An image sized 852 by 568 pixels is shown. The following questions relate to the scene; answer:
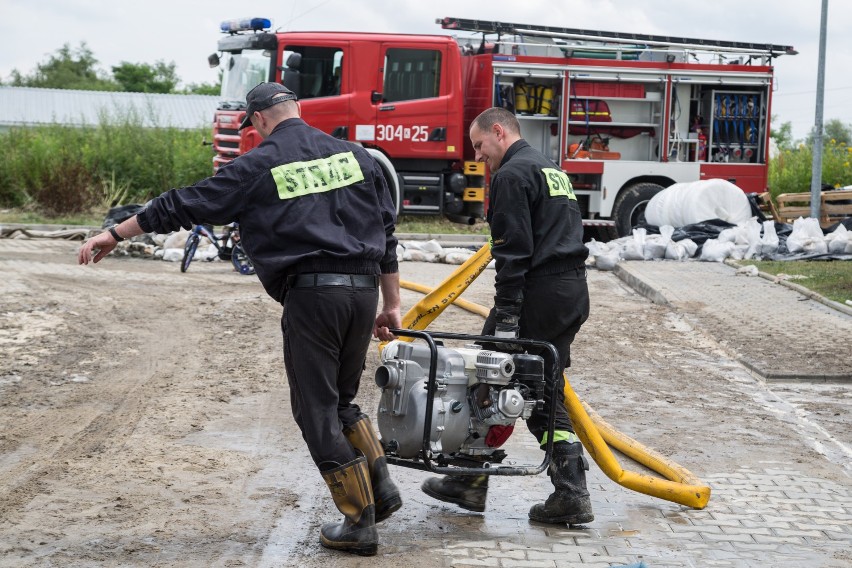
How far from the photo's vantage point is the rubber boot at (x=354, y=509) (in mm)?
4809

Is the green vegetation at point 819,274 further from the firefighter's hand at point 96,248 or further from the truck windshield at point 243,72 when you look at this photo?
the firefighter's hand at point 96,248

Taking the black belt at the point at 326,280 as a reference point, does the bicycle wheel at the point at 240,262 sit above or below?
below

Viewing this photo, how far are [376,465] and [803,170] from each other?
23653 millimetres

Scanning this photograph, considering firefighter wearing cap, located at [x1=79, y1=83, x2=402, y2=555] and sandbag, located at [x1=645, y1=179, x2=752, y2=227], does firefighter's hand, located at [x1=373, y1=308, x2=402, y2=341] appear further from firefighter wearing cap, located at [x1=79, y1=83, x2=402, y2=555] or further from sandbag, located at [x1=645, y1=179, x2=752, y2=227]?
sandbag, located at [x1=645, y1=179, x2=752, y2=227]

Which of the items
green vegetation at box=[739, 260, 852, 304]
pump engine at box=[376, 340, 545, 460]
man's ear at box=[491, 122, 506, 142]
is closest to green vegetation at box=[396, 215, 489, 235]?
A: green vegetation at box=[739, 260, 852, 304]

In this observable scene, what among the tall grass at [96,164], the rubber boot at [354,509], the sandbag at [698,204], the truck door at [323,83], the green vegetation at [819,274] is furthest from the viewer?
the tall grass at [96,164]

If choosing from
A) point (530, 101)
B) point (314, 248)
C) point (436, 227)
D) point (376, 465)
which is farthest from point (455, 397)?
point (436, 227)

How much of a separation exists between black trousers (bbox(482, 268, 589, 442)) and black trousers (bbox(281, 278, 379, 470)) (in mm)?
865

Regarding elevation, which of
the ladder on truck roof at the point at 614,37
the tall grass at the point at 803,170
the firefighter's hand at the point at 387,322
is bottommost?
the firefighter's hand at the point at 387,322

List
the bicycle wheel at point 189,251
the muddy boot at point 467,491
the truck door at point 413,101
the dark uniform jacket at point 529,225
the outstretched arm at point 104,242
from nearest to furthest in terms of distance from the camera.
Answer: the outstretched arm at point 104,242 < the dark uniform jacket at point 529,225 < the muddy boot at point 467,491 < the bicycle wheel at point 189,251 < the truck door at point 413,101

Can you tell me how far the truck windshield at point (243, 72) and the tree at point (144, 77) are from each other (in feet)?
231

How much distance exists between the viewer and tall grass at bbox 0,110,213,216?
25.0m

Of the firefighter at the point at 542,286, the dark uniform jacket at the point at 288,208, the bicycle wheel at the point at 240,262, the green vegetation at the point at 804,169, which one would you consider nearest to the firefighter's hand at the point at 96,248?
the dark uniform jacket at the point at 288,208

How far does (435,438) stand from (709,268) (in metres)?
12.0
